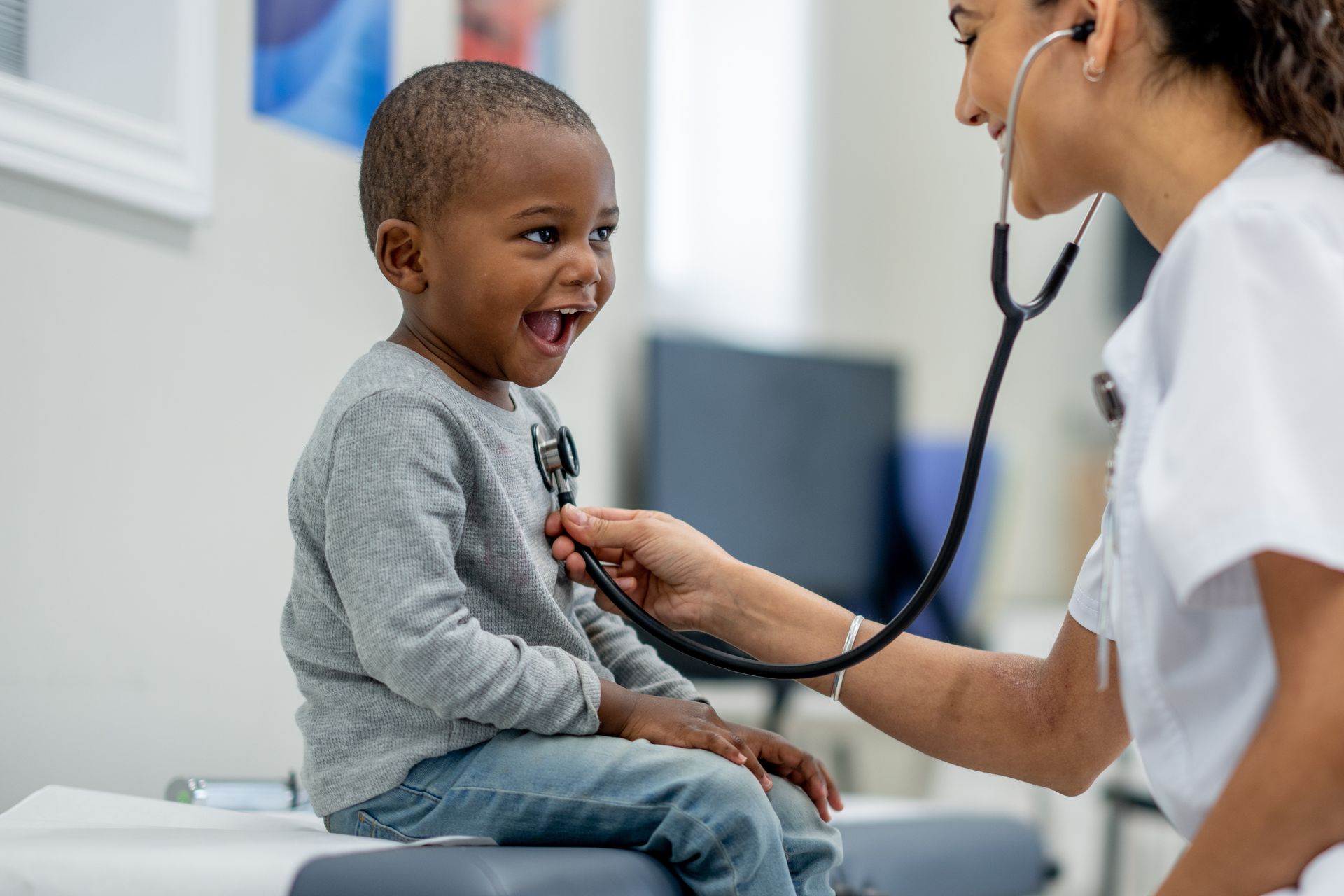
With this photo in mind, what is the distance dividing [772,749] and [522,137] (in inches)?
21.7

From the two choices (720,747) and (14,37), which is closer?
(720,747)

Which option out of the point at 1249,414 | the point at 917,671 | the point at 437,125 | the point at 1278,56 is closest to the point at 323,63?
the point at 437,125

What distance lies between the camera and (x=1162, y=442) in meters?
0.74

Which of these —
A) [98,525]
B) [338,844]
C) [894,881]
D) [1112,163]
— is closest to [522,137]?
[1112,163]

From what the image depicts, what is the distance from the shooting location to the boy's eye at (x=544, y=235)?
1095 mm

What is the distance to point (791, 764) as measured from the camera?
3.66ft

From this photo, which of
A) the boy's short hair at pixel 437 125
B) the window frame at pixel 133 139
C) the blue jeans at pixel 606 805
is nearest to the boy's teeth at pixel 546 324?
the boy's short hair at pixel 437 125

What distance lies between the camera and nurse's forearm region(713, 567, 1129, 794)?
1.22 m

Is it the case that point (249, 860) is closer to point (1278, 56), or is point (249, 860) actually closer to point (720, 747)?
point (720, 747)

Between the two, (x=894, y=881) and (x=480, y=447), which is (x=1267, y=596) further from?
(x=894, y=881)

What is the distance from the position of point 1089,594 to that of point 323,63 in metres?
1.23

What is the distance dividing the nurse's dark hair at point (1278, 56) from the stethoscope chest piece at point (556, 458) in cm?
56

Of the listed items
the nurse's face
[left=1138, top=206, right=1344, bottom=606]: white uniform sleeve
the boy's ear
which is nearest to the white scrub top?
[left=1138, top=206, right=1344, bottom=606]: white uniform sleeve

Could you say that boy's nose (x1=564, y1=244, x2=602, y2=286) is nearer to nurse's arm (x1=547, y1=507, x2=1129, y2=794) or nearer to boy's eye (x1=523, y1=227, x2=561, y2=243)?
boy's eye (x1=523, y1=227, x2=561, y2=243)
